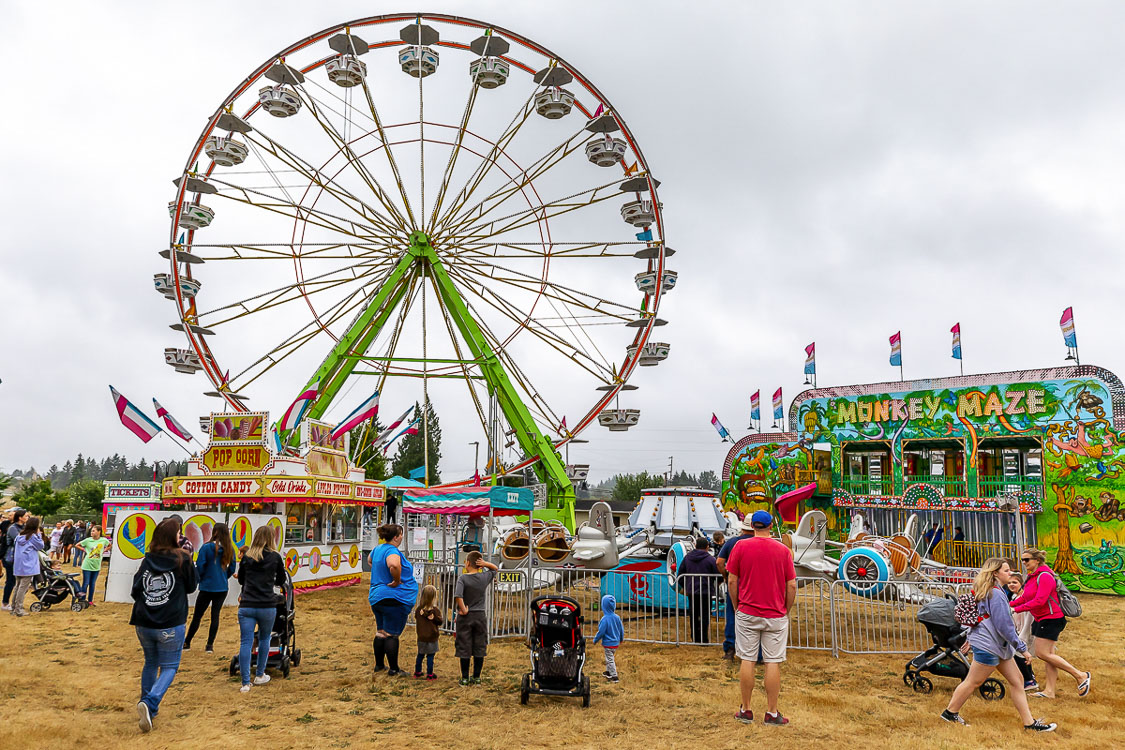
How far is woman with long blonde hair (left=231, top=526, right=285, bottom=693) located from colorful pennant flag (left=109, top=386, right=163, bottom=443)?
12754 millimetres

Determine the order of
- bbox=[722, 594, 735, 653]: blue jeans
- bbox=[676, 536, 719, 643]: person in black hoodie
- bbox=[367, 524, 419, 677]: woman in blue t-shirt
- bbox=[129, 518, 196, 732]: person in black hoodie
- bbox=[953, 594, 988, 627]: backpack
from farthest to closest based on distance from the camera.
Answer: bbox=[676, 536, 719, 643]: person in black hoodie < bbox=[722, 594, 735, 653]: blue jeans < bbox=[367, 524, 419, 677]: woman in blue t-shirt < bbox=[953, 594, 988, 627]: backpack < bbox=[129, 518, 196, 732]: person in black hoodie

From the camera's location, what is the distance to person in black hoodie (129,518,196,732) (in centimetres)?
557

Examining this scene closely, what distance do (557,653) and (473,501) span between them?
7854 millimetres

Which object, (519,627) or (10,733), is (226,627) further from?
(10,733)

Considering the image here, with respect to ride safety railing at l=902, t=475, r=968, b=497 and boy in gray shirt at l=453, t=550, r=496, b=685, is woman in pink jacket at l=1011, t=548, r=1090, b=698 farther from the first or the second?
ride safety railing at l=902, t=475, r=968, b=497

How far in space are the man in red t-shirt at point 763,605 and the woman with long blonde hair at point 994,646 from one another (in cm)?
151

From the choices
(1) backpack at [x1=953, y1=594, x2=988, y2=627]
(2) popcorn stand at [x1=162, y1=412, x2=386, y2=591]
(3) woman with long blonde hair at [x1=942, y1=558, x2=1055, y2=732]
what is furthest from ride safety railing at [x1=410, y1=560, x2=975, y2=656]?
(2) popcorn stand at [x1=162, y1=412, x2=386, y2=591]

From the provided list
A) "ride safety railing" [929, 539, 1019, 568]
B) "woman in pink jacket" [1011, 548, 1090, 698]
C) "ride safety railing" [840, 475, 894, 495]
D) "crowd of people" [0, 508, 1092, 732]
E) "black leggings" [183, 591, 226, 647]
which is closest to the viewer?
"crowd of people" [0, 508, 1092, 732]

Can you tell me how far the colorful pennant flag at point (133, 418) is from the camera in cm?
1791

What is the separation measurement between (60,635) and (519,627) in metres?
5.97

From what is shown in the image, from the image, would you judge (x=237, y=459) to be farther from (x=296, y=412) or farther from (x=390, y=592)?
(x=390, y=592)

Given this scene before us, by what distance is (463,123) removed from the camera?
1930 cm

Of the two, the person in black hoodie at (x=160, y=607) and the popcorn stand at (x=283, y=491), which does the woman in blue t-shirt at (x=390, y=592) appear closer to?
the person in black hoodie at (x=160, y=607)

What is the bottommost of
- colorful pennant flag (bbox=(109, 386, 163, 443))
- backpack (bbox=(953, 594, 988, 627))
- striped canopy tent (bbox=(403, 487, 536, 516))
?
backpack (bbox=(953, 594, 988, 627))
